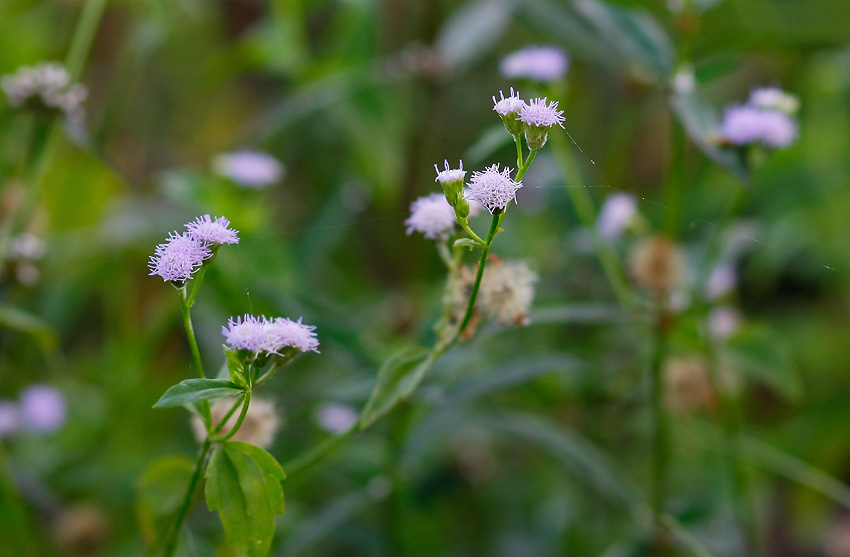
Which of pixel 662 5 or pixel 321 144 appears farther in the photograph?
pixel 321 144

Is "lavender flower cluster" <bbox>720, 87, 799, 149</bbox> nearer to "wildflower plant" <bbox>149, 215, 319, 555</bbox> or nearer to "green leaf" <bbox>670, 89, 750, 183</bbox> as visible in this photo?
"green leaf" <bbox>670, 89, 750, 183</bbox>

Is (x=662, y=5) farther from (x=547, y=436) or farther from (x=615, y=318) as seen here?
(x=547, y=436)

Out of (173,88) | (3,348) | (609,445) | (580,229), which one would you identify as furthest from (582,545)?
(173,88)

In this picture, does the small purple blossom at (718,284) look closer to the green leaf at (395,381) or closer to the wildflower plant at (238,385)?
the green leaf at (395,381)

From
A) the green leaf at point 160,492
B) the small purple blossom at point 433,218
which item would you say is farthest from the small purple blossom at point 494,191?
the green leaf at point 160,492

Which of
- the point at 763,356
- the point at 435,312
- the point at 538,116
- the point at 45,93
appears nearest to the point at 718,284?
the point at 763,356

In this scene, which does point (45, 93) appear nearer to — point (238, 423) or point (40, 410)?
point (40, 410)
